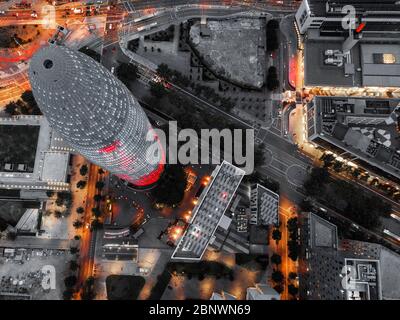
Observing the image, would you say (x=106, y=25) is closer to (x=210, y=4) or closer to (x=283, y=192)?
(x=210, y=4)

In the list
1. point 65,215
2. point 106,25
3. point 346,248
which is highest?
point 106,25

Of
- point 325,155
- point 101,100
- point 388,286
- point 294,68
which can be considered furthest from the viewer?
point 294,68

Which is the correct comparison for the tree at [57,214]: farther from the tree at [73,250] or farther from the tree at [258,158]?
the tree at [258,158]

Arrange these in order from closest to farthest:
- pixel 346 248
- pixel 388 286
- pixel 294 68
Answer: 1. pixel 388 286
2. pixel 346 248
3. pixel 294 68

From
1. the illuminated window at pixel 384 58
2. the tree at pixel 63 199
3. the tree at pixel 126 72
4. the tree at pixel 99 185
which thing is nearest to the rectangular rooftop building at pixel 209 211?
the tree at pixel 99 185

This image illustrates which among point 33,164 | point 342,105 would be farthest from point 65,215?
point 342,105

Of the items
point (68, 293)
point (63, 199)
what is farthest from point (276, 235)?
point (63, 199)

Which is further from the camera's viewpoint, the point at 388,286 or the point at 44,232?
the point at 44,232

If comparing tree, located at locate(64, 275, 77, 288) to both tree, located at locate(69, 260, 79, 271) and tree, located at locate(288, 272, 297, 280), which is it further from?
tree, located at locate(288, 272, 297, 280)
